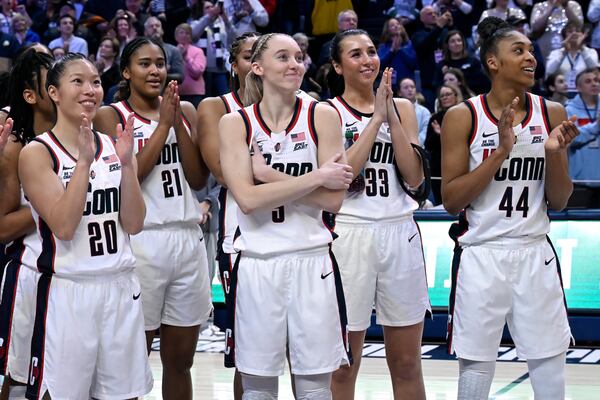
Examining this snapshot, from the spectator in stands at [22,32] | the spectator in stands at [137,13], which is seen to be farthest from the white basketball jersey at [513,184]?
the spectator in stands at [22,32]

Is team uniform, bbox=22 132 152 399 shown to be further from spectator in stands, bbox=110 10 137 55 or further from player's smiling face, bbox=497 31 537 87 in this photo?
spectator in stands, bbox=110 10 137 55

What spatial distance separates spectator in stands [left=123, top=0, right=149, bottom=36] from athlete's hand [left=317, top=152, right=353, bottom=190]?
34.0 feet

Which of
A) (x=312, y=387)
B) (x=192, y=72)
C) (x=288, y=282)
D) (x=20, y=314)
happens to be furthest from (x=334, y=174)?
(x=192, y=72)

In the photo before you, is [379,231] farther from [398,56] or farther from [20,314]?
[398,56]

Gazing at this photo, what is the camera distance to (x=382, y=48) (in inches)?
515

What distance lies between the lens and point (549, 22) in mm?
13055

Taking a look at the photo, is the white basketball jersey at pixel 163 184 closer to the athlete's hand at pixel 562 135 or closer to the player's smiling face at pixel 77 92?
the player's smiling face at pixel 77 92

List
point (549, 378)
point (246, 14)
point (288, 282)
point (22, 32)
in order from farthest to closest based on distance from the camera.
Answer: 1. point (22, 32)
2. point (246, 14)
3. point (549, 378)
4. point (288, 282)

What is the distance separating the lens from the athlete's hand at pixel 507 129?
16.0ft

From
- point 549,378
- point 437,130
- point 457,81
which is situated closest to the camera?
point 549,378

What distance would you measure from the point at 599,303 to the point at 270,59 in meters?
4.52

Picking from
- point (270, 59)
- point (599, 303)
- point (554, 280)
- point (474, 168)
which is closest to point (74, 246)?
point (270, 59)

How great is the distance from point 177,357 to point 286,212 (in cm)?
134

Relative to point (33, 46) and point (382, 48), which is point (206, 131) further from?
point (382, 48)
